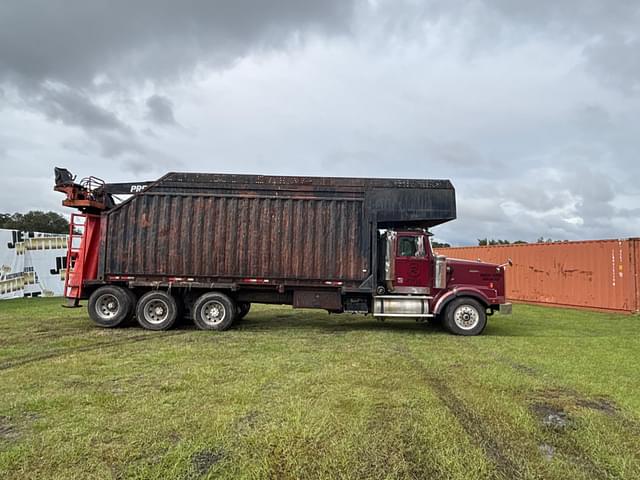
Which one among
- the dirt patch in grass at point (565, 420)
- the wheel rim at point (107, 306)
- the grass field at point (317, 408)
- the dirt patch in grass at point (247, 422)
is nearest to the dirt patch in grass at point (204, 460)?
the grass field at point (317, 408)

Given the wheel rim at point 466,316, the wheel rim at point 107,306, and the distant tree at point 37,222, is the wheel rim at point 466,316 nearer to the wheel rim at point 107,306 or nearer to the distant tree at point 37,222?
the wheel rim at point 107,306

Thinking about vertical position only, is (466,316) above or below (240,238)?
below

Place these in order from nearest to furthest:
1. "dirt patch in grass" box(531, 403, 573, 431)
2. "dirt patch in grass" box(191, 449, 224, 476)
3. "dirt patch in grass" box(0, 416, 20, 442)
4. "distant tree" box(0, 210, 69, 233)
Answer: "dirt patch in grass" box(191, 449, 224, 476), "dirt patch in grass" box(0, 416, 20, 442), "dirt patch in grass" box(531, 403, 573, 431), "distant tree" box(0, 210, 69, 233)

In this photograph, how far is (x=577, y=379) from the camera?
18.5 ft

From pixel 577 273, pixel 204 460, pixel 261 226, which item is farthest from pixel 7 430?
pixel 577 273

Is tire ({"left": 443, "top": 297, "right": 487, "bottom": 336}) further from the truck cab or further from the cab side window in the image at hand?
the cab side window

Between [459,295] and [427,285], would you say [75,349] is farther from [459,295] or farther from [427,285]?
[459,295]

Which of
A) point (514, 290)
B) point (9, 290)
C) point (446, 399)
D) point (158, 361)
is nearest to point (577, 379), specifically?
point (446, 399)

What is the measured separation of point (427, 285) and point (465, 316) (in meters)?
1.04

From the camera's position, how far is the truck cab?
956 centimetres

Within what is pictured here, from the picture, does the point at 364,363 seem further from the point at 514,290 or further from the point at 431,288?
the point at 514,290

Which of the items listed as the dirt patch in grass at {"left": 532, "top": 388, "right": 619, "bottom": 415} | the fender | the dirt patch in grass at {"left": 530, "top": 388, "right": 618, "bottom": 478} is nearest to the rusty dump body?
the fender

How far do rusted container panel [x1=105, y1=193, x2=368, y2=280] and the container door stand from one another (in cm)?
82

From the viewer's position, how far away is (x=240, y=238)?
31.6 feet
